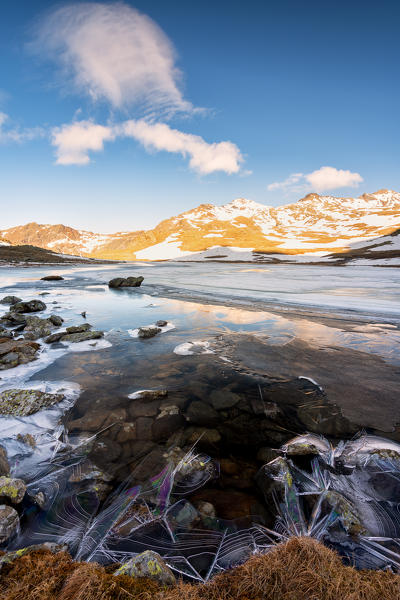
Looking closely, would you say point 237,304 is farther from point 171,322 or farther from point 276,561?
point 276,561

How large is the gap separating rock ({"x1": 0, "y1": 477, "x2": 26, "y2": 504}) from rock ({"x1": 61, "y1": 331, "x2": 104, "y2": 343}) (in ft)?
20.1

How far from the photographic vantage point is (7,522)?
260 centimetres

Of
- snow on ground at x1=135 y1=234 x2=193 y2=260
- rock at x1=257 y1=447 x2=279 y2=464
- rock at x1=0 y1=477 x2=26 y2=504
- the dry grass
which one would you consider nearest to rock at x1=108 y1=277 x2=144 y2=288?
rock at x1=0 y1=477 x2=26 y2=504

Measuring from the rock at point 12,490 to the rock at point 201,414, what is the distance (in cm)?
257

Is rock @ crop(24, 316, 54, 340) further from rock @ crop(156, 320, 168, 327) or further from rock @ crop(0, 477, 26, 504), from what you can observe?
rock @ crop(0, 477, 26, 504)

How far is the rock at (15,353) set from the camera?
684 cm

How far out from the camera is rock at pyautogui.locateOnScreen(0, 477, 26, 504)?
2.88m

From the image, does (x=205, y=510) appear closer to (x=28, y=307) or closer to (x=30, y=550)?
(x=30, y=550)

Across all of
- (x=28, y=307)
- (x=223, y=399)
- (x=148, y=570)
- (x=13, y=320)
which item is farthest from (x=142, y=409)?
(x=28, y=307)

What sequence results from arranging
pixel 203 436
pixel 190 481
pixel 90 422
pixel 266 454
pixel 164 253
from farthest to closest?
pixel 164 253 → pixel 90 422 → pixel 203 436 → pixel 266 454 → pixel 190 481

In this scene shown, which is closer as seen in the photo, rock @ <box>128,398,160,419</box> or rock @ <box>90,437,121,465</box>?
rock @ <box>90,437,121,465</box>

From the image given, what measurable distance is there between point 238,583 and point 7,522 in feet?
7.53

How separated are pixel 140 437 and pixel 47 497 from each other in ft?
4.75

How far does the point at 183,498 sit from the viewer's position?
10.5 ft
